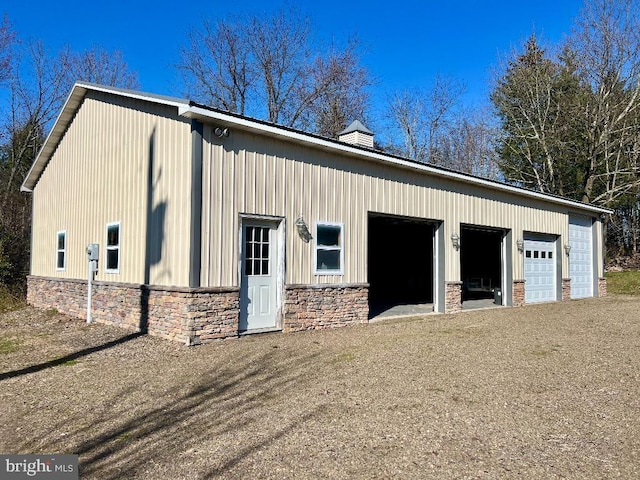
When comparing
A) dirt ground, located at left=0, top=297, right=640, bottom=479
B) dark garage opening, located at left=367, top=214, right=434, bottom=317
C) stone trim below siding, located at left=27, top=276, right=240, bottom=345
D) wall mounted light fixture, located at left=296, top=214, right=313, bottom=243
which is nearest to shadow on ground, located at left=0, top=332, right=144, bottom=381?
dirt ground, located at left=0, top=297, right=640, bottom=479

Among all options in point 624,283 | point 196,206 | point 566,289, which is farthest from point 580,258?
point 196,206

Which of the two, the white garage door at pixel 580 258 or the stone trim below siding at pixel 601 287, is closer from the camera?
the white garage door at pixel 580 258

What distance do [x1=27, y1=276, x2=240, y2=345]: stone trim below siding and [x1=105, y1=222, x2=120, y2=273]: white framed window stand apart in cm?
40

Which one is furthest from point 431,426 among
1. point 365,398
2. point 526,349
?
point 526,349

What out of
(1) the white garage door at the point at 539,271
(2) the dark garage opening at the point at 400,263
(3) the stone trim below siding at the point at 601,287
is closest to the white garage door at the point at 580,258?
(3) the stone trim below siding at the point at 601,287

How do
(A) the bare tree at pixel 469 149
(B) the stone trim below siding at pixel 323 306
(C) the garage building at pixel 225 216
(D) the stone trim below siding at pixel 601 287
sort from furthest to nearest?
(A) the bare tree at pixel 469 149
(D) the stone trim below siding at pixel 601 287
(B) the stone trim below siding at pixel 323 306
(C) the garage building at pixel 225 216

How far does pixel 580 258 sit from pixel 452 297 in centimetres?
880

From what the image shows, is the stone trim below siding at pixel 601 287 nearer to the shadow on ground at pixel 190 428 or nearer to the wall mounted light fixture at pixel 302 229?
the wall mounted light fixture at pixel 302 229

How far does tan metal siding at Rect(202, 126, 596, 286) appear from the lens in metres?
8.64

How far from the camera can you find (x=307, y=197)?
33.0 feet

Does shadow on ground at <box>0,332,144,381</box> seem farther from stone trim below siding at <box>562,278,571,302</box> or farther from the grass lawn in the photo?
the grass lawn

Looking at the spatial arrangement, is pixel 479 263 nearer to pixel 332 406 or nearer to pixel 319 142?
pixel 319 142

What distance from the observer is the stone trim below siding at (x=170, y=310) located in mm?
8172

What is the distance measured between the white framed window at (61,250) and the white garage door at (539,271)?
14377 mm
